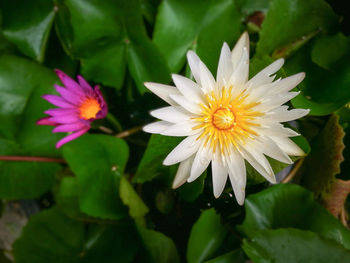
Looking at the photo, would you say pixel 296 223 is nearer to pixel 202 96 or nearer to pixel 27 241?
pixel 202 96

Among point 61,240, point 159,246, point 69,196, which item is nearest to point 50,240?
point 61,240

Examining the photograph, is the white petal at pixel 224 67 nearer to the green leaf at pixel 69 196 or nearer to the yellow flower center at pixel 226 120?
the yellow flower center at pixel 226 120

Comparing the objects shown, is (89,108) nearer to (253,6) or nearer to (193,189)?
(193,189)

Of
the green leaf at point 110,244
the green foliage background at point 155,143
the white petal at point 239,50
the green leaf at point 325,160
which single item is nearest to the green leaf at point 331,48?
the green foliage background at point 155,143

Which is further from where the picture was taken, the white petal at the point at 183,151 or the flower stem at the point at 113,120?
the flower stem at the point at 113,120

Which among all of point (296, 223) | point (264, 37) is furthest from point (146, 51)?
point (296, 223)

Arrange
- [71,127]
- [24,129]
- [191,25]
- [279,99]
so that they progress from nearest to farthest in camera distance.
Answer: [279,99]
[71,127]
[191,25]
[24,129]
